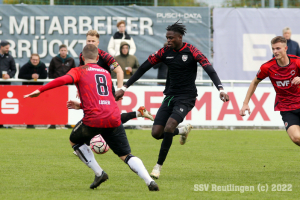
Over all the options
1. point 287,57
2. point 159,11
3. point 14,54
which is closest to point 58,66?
point 14,54

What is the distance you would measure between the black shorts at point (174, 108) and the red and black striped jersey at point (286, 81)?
1.27m

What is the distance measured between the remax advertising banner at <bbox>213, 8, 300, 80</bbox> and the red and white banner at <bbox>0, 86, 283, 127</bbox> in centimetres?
252

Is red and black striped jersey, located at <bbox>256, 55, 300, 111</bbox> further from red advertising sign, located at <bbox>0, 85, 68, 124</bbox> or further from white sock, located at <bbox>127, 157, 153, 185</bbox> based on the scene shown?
red advertising sign, located at <bbox>0, 85, 68, 124</bbox>

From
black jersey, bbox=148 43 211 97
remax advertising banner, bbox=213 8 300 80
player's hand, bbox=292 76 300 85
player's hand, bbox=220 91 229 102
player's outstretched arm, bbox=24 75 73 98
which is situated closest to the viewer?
player's outstretched arm, bbox=24 75 73 98

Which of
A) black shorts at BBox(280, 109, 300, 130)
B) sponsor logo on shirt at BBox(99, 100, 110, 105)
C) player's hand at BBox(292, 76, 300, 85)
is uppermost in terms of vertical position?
player's hand at BBox(292, 76, 300, 85)

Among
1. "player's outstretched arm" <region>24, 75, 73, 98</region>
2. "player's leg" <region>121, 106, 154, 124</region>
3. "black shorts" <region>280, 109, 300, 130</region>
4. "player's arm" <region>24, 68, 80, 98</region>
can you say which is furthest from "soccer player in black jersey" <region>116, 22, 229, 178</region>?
"player's leg" <region>121, 106, 154, 124</region>

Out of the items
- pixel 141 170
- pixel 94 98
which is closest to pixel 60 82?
pixel 94 98

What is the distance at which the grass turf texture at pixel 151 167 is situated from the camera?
18.8ft

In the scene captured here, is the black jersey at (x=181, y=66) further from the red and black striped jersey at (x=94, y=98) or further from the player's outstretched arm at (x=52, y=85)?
the player's outstretched arm at (x=52, y=85)

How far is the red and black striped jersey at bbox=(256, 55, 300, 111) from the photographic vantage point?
7.36 m

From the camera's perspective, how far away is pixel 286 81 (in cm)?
739

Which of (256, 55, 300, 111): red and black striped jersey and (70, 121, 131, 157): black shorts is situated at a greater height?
(256, 55, 300, 111): red and black striped jersey

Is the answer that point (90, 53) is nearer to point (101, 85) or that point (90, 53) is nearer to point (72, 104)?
point (101, 85)

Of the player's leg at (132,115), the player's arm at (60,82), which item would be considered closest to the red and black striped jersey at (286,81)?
the player's arm at (60,82)
